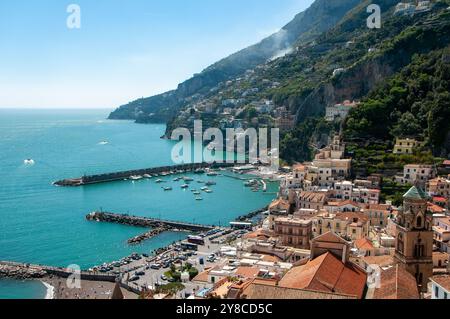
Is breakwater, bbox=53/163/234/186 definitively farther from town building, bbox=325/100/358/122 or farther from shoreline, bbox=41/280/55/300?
shoreline, bbox=41/280/55/300

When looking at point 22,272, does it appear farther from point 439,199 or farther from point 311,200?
point 439,199

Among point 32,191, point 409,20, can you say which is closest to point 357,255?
point 32,191

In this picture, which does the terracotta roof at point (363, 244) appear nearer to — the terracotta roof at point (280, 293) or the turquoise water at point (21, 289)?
the terracotta roof at point (280, 293)

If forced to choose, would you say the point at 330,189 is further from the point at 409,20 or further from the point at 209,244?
the point at 409,20

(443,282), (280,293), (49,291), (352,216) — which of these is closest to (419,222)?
(443,282)

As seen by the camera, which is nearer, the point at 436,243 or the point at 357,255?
the point at 357,255
